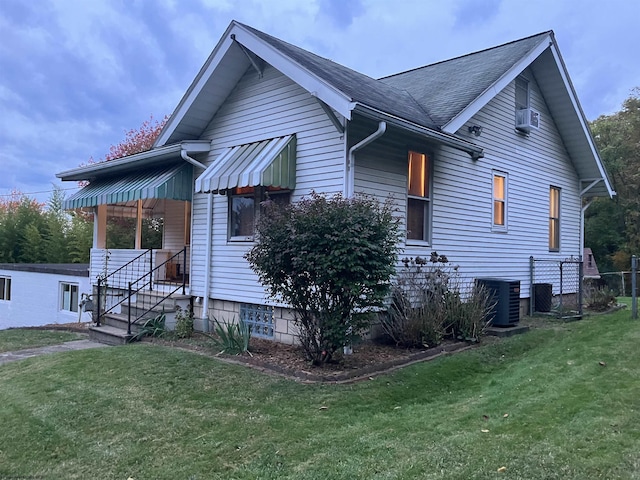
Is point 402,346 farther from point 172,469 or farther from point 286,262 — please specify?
point 172,469

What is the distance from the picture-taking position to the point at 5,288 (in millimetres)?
18219

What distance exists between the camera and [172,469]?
387 cm

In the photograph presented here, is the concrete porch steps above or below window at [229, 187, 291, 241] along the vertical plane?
below

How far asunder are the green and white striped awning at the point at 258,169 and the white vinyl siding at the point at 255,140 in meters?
0.18

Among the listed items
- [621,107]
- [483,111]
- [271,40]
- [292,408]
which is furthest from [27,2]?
[621,107]

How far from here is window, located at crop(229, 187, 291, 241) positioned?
890 cm

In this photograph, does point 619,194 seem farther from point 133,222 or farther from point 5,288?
point 5,288

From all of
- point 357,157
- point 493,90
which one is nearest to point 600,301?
point 493,90

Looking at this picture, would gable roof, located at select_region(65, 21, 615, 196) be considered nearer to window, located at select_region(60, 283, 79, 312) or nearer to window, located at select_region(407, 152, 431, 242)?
window, located at select_region(407, 152, 431, 242)

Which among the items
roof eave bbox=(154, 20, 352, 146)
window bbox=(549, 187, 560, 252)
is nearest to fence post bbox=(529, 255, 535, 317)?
window bbox=(549, 187, 560, 252)

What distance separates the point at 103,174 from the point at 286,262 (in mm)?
7877

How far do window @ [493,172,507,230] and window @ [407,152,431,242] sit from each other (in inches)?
105

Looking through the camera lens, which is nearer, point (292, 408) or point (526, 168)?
point (292, 408)

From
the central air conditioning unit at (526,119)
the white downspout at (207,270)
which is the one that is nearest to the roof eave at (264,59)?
the white downspout at (207,270)
